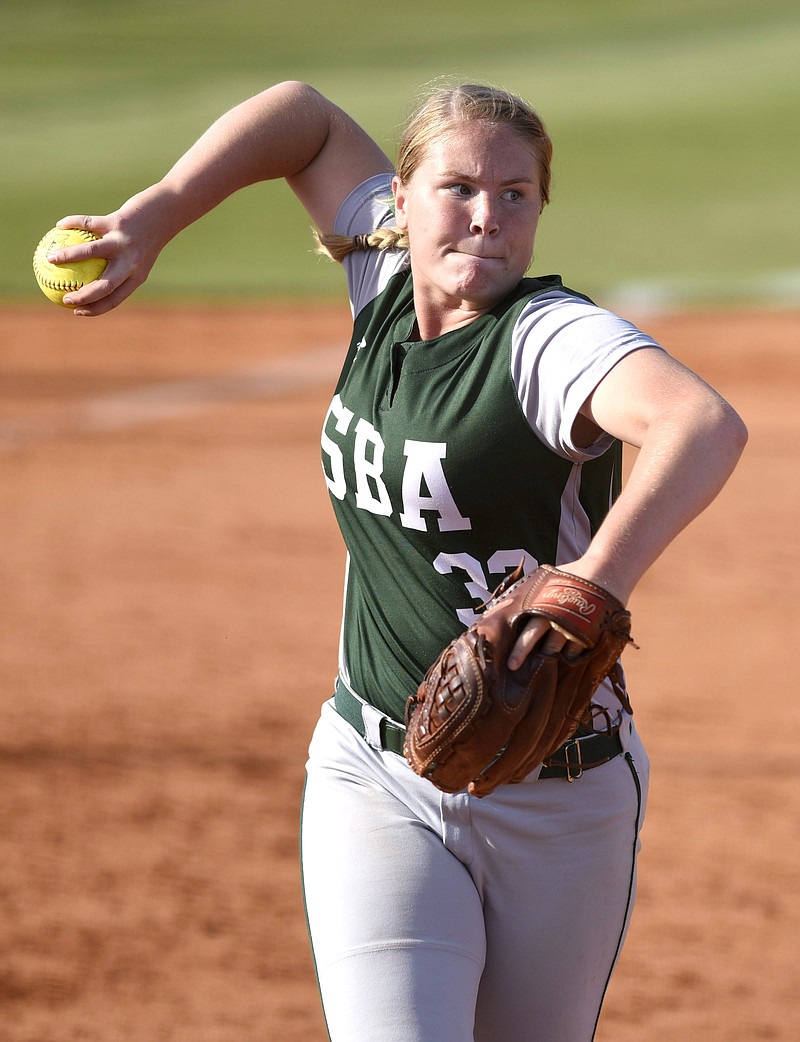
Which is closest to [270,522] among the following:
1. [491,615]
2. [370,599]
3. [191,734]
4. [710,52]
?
[191,734]

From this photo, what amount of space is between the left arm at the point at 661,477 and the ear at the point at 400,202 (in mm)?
764

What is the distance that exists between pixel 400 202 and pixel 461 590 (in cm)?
70

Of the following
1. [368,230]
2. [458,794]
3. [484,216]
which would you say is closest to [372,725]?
[458,794]

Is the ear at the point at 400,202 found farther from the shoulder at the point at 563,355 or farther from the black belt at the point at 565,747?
the black belt at the point at 565,747

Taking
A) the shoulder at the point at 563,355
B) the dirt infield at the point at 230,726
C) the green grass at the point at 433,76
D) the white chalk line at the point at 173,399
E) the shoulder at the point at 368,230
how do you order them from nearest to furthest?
the shoulder at the point at 563,355, the shoulder at the point at 368,230, the dirt infield at the point at 230,726, the white chalk line at the point at 173,399, the green grass at the point at 433,76

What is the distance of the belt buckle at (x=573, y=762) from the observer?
2326 mm

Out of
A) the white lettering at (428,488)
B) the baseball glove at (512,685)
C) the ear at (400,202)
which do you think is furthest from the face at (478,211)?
the baseball glove at (512,685)

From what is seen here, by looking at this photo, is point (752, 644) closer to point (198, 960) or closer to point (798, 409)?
point (198, 960)

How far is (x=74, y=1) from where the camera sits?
37250 mm

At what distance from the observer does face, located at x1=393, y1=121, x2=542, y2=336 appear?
2.27m

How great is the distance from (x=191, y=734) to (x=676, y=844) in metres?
2.00

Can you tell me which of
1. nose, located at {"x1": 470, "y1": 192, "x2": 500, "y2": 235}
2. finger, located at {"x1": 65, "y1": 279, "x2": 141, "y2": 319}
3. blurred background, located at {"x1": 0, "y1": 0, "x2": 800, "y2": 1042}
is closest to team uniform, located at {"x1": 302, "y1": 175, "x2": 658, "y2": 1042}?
nose, located at {"x1": 470, "y1": 192, "x2": 500, "y2": 235}

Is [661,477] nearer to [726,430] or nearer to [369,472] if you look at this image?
[726,430]

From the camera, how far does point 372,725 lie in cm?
244
